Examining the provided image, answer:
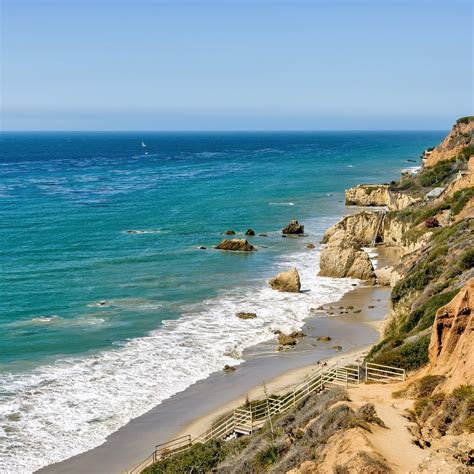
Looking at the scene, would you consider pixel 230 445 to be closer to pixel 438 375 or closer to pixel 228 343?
pixel 438 375

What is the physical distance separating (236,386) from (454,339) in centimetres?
1438

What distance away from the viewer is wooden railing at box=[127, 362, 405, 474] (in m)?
22.7

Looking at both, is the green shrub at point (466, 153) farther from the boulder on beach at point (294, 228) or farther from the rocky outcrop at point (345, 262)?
the rocky outcrop at point (345, 262)

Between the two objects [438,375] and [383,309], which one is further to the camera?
[383,309]

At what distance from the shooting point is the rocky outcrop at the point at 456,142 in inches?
3411

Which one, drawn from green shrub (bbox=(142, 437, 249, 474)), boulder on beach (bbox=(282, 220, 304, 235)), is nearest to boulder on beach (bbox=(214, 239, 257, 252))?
boulder on beach (bbox=(282, 220, 304, 235))

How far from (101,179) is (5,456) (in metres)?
104

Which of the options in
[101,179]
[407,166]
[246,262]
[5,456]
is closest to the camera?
[5,456]

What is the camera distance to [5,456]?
25844 mm

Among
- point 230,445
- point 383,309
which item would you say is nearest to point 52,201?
point 383,309

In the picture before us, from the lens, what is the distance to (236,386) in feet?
106

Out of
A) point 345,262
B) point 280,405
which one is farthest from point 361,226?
point 280,405

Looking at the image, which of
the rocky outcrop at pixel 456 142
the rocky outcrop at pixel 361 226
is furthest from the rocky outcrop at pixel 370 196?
the rocky outcrop at pixel 361 226

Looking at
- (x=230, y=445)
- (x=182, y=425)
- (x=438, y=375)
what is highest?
(x=438, y=375)
